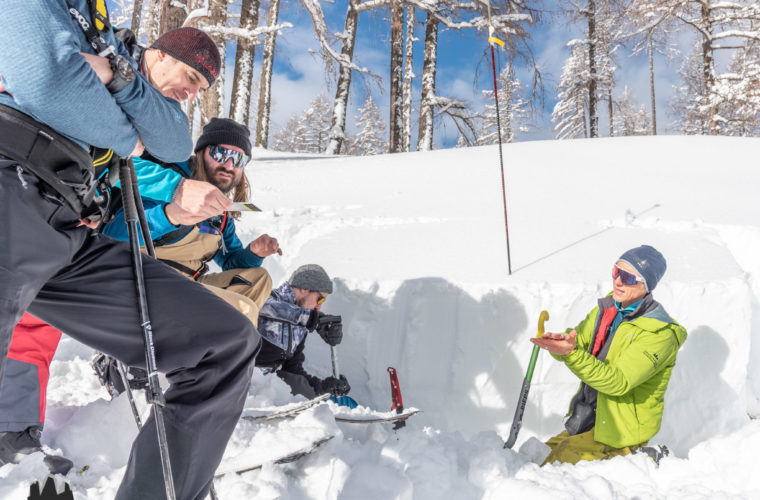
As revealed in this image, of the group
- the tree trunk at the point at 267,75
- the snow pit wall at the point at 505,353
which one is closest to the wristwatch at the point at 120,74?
the snow pit wall at the point at 505,353

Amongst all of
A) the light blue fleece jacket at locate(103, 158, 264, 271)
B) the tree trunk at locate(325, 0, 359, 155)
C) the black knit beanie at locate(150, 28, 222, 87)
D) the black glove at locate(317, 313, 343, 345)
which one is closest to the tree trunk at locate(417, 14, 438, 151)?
the tree trunk at locate(325, 0, 359, 155)

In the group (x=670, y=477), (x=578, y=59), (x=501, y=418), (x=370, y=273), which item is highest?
(x=578, y=59)

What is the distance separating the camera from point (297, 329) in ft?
13.2

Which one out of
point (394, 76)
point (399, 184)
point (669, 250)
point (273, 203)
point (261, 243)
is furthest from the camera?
point (394, 76)

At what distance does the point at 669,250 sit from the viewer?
4668mm

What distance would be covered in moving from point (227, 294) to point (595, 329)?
8.60ft

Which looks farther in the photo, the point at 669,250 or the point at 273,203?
the point at 273,203

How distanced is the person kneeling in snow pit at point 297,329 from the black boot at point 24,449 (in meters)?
1.76

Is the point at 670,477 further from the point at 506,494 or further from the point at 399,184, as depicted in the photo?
the point at 399,184

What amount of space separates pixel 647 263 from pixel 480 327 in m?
1.55

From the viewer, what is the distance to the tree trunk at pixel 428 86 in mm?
13047

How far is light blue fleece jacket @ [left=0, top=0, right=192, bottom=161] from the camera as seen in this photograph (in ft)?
3.65

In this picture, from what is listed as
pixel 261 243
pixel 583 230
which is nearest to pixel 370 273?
pixel 261 243

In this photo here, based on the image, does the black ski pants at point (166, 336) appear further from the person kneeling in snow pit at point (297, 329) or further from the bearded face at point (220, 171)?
the person kneeling in snow pit at point (297, 329)
